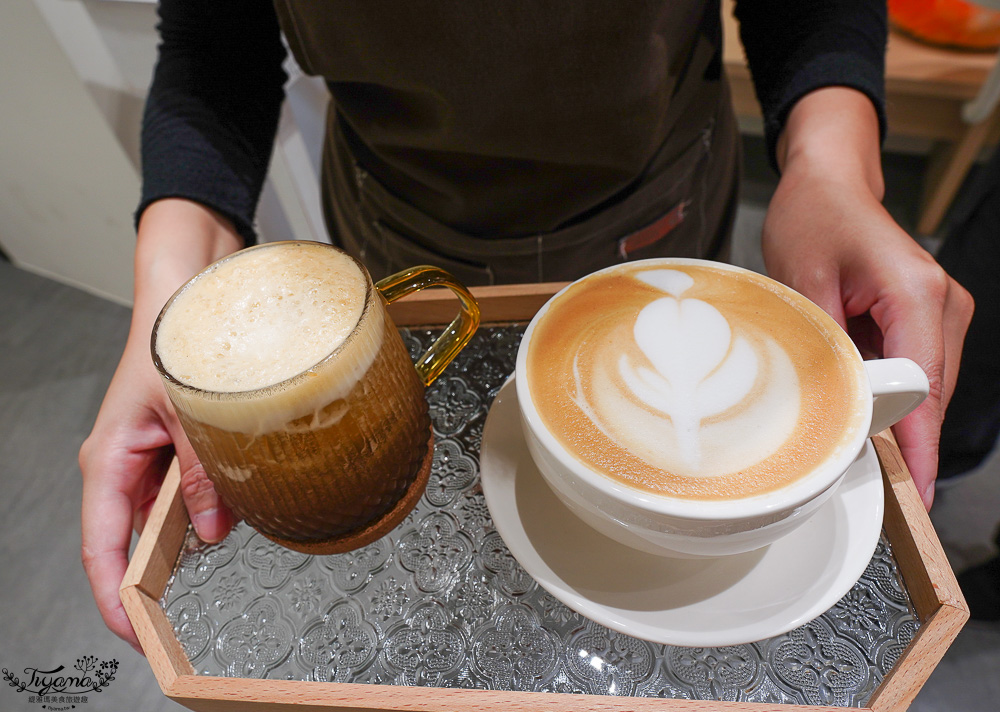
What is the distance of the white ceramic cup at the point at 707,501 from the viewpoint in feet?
1.42

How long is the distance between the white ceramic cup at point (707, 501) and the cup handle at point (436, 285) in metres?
0.12

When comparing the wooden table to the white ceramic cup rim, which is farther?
the wooden table

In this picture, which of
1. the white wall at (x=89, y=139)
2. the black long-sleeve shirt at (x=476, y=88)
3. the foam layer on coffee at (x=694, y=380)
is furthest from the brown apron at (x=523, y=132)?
the white wall at (x=89, y=139)

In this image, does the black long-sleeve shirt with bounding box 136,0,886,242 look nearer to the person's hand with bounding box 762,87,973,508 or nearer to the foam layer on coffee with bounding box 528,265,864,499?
the person's hand with bounding box 762,87,973,508

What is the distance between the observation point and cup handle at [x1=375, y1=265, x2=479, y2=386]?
22.2 inches

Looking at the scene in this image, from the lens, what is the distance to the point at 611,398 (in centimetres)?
51

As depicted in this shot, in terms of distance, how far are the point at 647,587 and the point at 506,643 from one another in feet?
0.46

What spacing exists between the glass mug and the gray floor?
0.29 metres

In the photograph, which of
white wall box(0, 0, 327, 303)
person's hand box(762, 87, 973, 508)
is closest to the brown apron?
person's hand box(762, 87, 973, 508)

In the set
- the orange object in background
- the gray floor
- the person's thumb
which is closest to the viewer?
the person's thumb

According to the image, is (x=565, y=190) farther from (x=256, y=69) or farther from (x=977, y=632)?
(x=977, y=632)

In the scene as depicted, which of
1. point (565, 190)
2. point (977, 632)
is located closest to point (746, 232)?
point (977, 632)

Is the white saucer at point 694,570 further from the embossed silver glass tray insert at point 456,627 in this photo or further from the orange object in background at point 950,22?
the orange object in background at point 950,22

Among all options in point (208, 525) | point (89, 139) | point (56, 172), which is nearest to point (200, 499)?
point (208, 525)
